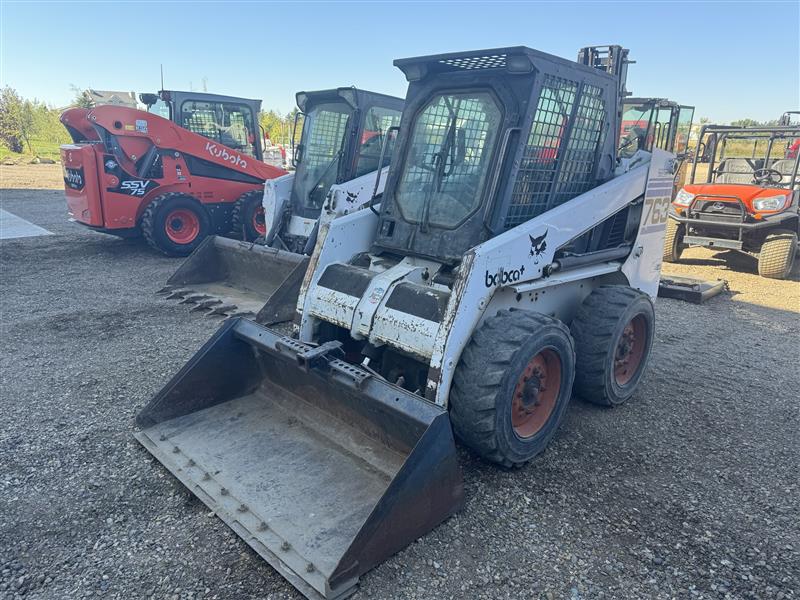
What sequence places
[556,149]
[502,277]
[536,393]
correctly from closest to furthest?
[502,277] → [536,393] → [556,149]

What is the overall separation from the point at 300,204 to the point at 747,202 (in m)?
6.73

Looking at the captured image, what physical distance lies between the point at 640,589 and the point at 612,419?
1667mm

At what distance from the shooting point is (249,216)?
31.0ft

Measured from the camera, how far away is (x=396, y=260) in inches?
155

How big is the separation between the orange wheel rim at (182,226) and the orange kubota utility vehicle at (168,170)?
16 millimetres

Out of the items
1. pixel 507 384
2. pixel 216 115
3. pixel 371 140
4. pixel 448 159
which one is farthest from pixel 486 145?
pixel 216 115

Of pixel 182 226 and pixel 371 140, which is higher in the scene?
pixel 371 140

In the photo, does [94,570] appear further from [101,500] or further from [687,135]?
[687,135]

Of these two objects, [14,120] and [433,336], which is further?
[14,120]

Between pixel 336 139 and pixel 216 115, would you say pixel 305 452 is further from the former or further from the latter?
pixel 216 115

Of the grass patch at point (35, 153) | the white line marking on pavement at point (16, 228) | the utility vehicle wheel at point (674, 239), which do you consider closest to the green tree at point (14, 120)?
the grass patch at point (35, 153)

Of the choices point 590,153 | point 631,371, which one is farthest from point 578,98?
point 631,371

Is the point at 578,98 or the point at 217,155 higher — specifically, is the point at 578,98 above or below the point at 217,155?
above

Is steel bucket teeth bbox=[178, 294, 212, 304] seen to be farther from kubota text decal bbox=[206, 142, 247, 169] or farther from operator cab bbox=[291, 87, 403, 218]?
kubota text decal bbox=[206, 142, 247, 169]
